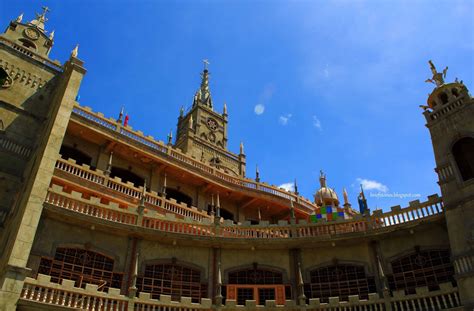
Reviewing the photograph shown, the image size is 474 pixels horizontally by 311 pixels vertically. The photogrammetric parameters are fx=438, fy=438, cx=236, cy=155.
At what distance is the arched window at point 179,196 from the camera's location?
121 ft

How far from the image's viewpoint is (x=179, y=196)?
37.5 metres

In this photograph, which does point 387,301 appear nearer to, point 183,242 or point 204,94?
point 183,242

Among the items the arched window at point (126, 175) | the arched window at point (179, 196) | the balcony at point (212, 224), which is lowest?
the balcony at point (212, 224)

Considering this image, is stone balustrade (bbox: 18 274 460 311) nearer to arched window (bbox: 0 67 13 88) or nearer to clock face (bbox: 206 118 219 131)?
arched window (bbox: 0 67 13 88)

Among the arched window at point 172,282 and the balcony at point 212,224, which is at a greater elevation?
the balcony at point 212,224

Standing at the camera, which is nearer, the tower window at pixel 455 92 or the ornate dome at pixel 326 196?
the tower window at pixel 455 92

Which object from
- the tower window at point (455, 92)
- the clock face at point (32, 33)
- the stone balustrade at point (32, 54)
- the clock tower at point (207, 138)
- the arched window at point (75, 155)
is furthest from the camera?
the clock tower at point (207, 138)

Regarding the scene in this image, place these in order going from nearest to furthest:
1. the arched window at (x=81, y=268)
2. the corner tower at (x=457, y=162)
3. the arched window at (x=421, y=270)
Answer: the corner tower at (x=457, y=162) → the arched window at (x=81, y=268) → the arched window at (x=421, y=270)

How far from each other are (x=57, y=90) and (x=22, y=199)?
937 centimetres

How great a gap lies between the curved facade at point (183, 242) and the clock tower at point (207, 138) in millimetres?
26131

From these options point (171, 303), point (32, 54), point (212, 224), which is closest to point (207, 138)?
point (32, 54)

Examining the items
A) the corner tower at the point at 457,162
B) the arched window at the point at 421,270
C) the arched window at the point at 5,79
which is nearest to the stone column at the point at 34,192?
the arched window at the point at 5,79

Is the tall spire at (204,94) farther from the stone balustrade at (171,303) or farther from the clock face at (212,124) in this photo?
the stone balustrade at (171,303)

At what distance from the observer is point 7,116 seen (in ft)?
90.4
